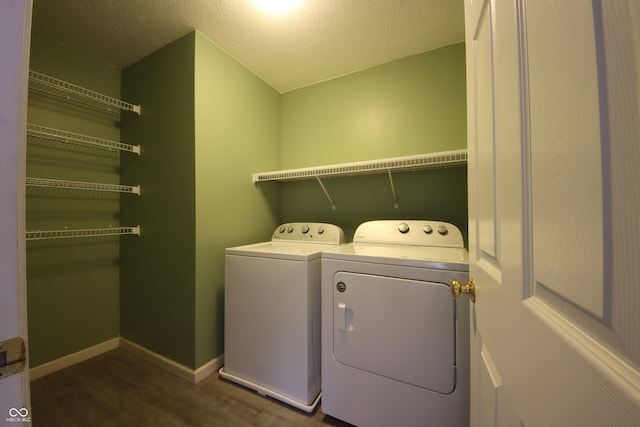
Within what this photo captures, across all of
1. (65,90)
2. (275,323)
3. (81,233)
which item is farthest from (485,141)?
(81,233)

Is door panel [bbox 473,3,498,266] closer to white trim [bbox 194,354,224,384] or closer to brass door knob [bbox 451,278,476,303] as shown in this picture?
brass door knob [bbox 451,278,476,303]

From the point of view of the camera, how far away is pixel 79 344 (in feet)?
5.64

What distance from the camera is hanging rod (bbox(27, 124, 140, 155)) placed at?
1.43 meters

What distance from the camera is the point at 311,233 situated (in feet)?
6.09

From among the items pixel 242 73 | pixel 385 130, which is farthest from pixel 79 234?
pixel 385 130

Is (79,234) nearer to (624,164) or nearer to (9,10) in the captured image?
(9,10)

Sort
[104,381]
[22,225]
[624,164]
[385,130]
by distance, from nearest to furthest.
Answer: [624,164]
[22,225]
[104,381]
[385,130]

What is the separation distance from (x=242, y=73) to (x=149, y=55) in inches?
28.8

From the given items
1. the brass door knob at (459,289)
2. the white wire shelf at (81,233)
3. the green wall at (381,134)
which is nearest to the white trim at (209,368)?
the white wire shelf at (81,233)

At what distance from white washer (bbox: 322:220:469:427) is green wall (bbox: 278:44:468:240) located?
0.62 metres

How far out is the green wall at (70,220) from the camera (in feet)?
5.06

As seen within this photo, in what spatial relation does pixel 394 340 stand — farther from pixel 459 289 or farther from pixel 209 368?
pixel 209 368

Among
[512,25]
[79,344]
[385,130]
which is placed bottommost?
[79,344]

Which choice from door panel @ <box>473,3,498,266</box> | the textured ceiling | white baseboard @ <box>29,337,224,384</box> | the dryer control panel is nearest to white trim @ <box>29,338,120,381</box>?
white baseboard @ <box>29,337,224,384</box>
